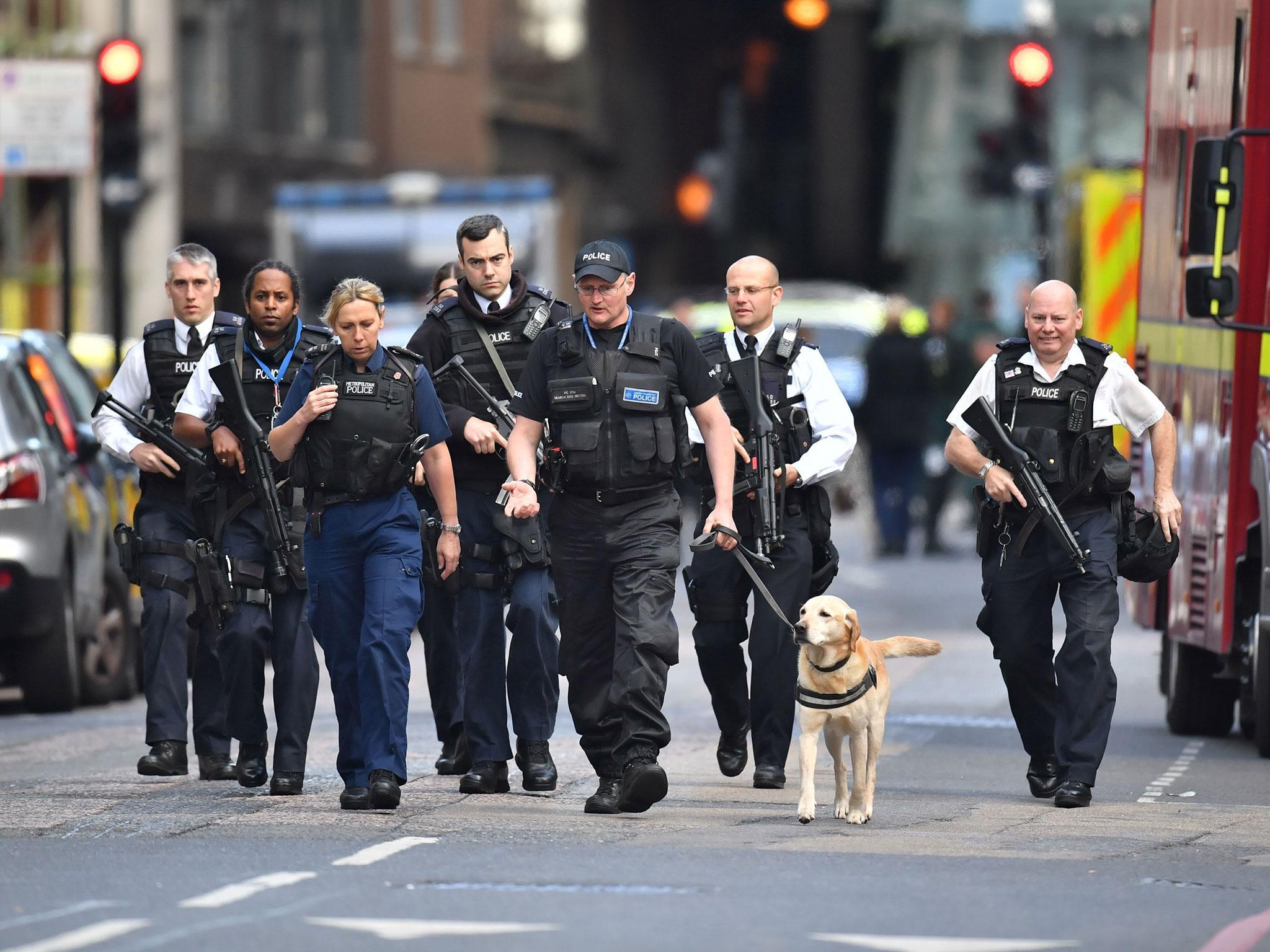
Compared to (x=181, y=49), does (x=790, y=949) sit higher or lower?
lower

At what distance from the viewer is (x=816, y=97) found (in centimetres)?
5956

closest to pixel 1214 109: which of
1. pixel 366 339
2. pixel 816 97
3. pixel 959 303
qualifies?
pixel 366 339

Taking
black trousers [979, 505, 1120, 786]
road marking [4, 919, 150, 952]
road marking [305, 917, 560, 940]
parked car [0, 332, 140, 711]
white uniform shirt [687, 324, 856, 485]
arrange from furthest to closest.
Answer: parked car [0, 332, 140, 711] → white uniform shirt [687, 324, 856, 485] → black trousers [979, 505, 1120, 786] → road marking [305, 917, 560, 940] → road marking [4, 919, 150, 952]

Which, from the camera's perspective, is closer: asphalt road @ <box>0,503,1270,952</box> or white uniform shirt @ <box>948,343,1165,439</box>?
asphalt road @ <box>0,503,1270,952</box>

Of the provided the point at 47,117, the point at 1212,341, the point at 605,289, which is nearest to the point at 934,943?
the point at 605,289

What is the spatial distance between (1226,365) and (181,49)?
2995 cm

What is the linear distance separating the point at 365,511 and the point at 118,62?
9523 millimetres

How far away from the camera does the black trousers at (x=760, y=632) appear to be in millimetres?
10898

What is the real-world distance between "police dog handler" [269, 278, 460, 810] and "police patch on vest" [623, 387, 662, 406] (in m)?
0.72

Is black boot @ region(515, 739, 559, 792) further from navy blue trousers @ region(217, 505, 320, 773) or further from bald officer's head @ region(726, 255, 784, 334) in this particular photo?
bald officer's head @ region(726, 255, 784, 334)

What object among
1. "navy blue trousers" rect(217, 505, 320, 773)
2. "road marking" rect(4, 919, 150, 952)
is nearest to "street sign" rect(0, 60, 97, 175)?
"navy blue trousers" rect(217, 505, 320, 773)

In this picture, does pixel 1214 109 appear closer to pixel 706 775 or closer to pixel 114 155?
pixel 706 775

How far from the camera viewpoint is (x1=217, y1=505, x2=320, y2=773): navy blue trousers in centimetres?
1042

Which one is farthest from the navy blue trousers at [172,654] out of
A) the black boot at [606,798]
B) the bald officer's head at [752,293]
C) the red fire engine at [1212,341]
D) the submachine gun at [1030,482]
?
the red fire engine at [1212,341]
